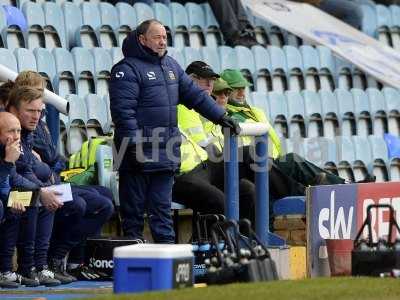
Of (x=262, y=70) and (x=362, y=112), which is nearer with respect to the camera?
(x=262, y=70)

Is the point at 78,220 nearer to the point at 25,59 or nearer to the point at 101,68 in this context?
the point at 25,59

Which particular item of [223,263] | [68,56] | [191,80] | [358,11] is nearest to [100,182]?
[191,80]

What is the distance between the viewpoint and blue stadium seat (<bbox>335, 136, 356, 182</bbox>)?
550 inches

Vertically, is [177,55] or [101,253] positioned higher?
[177,55]

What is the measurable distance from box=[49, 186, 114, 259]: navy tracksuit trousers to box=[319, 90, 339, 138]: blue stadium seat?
222 inches

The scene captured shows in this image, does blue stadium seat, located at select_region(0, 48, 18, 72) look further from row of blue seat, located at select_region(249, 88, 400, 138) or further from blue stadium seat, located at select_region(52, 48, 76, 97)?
row of blue seat, located at select_region(249, 88, 400, 138)

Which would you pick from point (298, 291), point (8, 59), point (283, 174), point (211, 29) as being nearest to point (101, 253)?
point (283, 174)

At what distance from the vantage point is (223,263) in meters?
7.48

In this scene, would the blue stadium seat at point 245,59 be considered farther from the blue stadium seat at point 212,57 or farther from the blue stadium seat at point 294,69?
the blue stadium seat at point 294,69

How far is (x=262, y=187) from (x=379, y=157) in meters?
4.66

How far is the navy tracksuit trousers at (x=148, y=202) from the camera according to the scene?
9.50m

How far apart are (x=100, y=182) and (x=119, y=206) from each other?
751mm

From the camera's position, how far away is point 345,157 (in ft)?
46.0

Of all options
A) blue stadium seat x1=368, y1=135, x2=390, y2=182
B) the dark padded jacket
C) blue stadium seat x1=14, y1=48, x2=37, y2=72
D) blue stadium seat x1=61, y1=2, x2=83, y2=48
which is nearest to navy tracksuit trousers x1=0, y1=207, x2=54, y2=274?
the dark padded jacket
